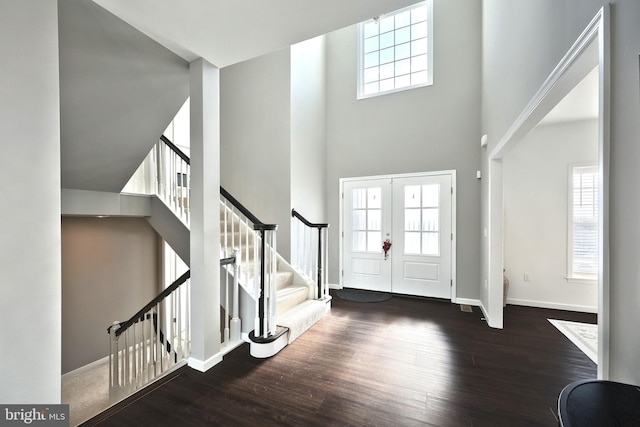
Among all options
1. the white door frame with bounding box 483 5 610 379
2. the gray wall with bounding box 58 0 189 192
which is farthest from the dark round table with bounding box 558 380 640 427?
the gray wall with bounding box 58 0 189 192

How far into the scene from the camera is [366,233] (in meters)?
4.99

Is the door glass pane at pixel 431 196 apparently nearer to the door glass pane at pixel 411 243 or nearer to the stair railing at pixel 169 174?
the door glass pane at pixel 411 243

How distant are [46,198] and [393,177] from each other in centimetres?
436

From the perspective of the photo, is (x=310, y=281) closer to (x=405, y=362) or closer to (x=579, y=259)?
(x=405, y=362)

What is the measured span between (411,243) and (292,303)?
7.69ft

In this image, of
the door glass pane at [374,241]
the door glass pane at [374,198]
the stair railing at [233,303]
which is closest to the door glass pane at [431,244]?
the door glass pane at [374,241]

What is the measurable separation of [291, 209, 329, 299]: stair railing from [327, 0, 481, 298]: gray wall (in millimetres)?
976

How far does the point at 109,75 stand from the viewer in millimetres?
2148

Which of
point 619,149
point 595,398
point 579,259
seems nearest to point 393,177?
point 579,259

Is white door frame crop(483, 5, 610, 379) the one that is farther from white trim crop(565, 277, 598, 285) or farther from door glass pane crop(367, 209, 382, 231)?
white trim crop(565, 277, 598, 285)

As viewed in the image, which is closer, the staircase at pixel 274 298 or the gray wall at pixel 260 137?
the staircase at pixel 274 298

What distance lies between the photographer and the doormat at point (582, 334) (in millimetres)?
2707

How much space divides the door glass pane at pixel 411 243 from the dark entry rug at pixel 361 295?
850mm

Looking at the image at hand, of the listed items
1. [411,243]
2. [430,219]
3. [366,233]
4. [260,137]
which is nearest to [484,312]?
[411,243]
